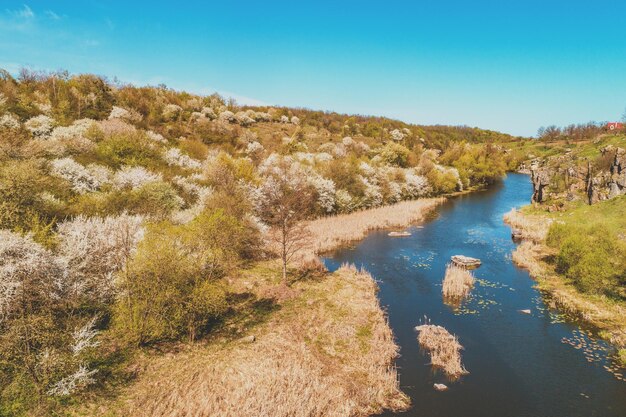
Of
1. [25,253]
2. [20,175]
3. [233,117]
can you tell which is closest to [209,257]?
[25,253]

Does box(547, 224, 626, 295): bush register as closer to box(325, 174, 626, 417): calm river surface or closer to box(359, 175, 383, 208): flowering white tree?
box(325, 174, 626, 417): calm river surface

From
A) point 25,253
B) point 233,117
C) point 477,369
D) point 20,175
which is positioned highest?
point 233,117

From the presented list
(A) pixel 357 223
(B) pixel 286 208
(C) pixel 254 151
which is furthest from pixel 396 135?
(B) pixel 286 208

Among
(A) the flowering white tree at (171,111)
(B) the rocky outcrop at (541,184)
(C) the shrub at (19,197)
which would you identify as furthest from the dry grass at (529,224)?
(A) the flowering white tree at (171,111)

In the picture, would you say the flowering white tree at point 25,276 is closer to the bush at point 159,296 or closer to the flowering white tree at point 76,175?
the bush at point 159,296

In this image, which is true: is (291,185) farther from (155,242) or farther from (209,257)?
(155,242)

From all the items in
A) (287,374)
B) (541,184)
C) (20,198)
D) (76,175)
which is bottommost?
(287,374)

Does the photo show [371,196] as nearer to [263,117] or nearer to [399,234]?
[399,234]
